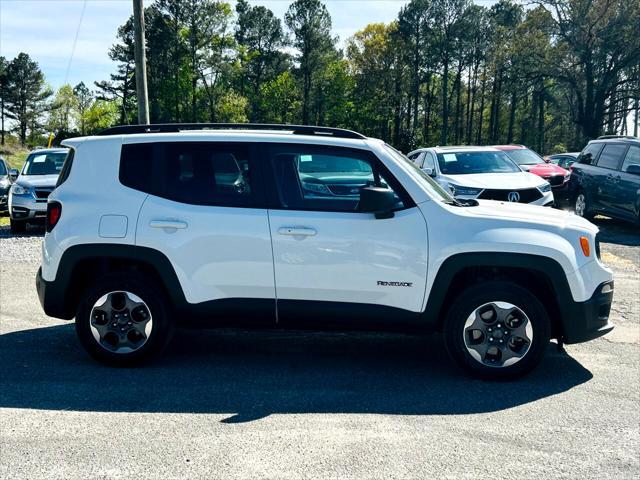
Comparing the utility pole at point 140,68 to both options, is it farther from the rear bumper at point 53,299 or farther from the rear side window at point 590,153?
the rear side window at point 590,153

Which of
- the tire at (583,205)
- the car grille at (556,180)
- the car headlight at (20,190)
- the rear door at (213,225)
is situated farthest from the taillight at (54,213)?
the car grille at (556,180)

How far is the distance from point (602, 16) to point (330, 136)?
4176 centimetres

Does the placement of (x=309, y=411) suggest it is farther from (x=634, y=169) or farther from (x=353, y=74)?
(x=353, y=74)

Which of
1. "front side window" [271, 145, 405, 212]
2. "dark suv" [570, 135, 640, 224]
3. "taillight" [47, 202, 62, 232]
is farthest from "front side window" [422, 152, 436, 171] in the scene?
"taillight" [47, 202, 62, 232]

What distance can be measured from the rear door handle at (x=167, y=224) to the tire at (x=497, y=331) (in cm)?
212

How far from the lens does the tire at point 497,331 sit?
15.8ft

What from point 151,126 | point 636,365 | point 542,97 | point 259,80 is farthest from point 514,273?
point 259,80

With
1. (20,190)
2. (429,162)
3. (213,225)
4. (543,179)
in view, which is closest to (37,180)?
(20,190)

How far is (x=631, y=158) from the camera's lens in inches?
520

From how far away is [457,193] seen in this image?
1155cm

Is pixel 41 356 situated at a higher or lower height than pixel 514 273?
lower

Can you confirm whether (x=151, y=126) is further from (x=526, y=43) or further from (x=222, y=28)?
(x=222, y=28)

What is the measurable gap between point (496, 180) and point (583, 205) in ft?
12.5

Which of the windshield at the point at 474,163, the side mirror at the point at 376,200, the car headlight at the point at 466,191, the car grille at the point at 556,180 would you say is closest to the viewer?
the side mirror at the point at 376,200
